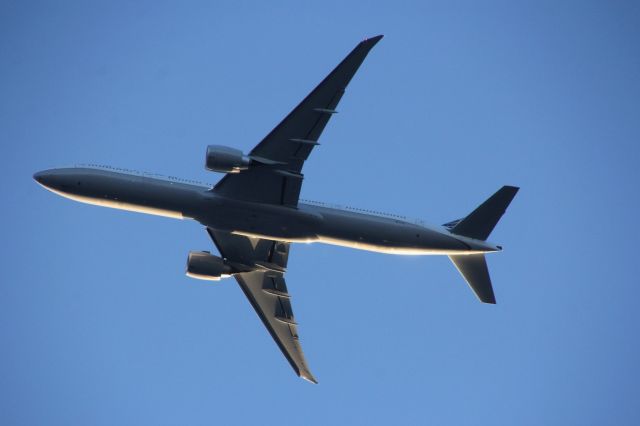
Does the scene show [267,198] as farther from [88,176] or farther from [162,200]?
[88,176]

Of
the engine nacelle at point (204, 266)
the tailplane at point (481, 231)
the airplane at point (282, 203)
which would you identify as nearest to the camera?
the airplane at point (282, 203)

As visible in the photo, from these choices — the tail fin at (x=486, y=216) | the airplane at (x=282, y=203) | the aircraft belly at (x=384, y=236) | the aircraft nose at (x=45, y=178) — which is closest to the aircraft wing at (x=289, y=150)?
the airplane at (x=282, y=203)

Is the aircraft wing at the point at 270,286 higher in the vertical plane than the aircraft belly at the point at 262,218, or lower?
lower

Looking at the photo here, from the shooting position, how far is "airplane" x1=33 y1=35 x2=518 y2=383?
4441cm

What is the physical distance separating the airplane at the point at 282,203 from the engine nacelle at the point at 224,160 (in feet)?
0.19

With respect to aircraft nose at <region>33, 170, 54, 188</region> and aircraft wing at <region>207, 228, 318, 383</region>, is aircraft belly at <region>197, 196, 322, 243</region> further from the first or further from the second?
aircraft nose at <region>33, 170, 54, 188</region>

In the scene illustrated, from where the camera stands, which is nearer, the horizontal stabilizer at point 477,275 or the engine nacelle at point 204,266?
the horizontal stabilizer at point 477,275

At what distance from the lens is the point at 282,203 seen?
46344 millimetres

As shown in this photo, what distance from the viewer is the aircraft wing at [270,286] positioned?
52281mm

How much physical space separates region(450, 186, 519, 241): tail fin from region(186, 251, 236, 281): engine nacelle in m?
15.4

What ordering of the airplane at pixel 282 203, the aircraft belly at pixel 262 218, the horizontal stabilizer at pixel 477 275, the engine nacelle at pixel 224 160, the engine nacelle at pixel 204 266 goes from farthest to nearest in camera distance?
the engine nacelle at pixel 204 266
the horizontal stabilizer at pixel 477 275
the aircraft belly at pixel 262 218
the airplane at pixel 282 203
the engine nacelle at pixel 224 160

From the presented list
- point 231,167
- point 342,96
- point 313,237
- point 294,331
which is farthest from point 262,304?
point 342,96

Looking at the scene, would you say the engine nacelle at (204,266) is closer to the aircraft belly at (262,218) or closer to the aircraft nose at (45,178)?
the aircraft belly at (262,218)

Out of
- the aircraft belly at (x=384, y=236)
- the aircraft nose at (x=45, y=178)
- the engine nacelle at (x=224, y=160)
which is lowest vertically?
the aircraft belly at (x=384, y=236)
